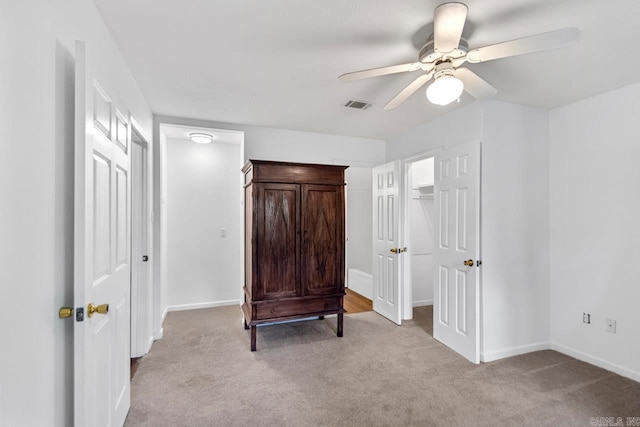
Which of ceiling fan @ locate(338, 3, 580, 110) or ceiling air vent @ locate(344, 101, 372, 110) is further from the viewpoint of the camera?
ceiling air vent @ locate(344, 101, 372, 110)

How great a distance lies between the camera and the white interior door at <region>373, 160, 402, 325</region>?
12.6 ft

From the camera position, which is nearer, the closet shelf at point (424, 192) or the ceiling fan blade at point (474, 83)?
the ceiling fan blade at point (474, 83)

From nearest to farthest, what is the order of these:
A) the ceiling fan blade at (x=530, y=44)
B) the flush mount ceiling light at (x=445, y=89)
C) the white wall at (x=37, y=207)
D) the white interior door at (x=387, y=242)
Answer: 1. the white wall at (x=37, y=207)
2. the ceiling fan blade at (x=530, y=44)
3. the flush mount ceiling light at (x=445, y=89)
4. the white interior door at (x=387, y=242)

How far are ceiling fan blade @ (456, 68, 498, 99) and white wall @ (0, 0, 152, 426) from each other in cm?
199

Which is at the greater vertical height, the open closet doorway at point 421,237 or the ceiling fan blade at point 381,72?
the ceiling fan blade at point 381,72

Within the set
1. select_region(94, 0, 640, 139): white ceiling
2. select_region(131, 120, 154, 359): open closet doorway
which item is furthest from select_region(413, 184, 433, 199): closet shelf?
select_region(131, 120, 154, 359): open closet doorway

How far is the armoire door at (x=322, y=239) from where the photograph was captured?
10.5ft

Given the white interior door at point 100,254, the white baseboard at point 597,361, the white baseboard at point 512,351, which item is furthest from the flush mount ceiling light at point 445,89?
the white baseboard at point 597,361

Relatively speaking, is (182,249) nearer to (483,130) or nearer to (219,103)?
(219,103)

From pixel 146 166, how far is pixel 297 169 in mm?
1497

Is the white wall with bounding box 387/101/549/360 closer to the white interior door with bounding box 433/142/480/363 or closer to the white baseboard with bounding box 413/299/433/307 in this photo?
the white interior door with bounding box 433/142/480/363

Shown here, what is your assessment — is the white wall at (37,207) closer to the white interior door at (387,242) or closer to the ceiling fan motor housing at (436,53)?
the ceiling fan motor housing at (436,53)

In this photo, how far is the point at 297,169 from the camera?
10.4 ft

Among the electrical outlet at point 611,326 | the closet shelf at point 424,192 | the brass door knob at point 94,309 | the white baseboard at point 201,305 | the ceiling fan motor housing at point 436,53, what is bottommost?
the white baseboard at point 201,305
